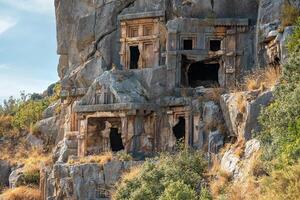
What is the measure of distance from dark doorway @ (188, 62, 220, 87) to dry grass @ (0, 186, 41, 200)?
832cm

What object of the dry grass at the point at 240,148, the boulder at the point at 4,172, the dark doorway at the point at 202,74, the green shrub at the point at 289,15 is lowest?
the boulder at the point at 4,172

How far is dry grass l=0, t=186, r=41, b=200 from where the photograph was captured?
25.2m

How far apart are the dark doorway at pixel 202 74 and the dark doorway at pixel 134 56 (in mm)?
2611

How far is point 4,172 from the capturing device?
96.6ft

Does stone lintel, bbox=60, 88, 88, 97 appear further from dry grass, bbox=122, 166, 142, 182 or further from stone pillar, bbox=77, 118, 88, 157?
dry grass, bbox=122, 166, 142, 182

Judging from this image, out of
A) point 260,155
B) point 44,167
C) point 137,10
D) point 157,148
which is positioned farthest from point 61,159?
point 260,155

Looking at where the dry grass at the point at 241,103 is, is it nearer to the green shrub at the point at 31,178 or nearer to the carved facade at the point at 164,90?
the carved facade at the point at 164,90

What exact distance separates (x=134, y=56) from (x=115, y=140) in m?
4.22

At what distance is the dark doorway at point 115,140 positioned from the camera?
25.3 meters

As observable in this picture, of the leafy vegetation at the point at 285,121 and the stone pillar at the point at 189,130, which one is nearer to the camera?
the leafy vegetation at the point at 285,121

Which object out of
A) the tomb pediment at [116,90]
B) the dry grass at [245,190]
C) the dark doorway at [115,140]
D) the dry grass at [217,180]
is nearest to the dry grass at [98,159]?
the tomb pediment at [116,90]

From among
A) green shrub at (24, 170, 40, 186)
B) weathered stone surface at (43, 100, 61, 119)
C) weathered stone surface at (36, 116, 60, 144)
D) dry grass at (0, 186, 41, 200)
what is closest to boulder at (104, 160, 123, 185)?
dry grass at (0, 186, 41, 200)

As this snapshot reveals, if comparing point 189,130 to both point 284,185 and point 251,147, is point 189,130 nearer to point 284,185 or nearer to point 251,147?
point 251,147

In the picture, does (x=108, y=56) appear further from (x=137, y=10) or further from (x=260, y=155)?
(x=260, y=155)
